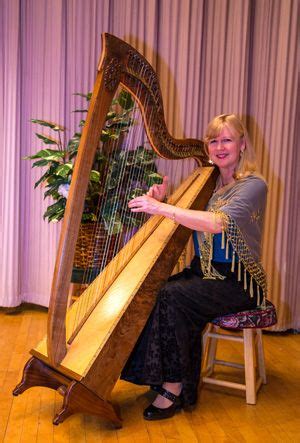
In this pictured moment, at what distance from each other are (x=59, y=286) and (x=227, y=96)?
2254mm

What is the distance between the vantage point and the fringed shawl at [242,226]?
2.00m

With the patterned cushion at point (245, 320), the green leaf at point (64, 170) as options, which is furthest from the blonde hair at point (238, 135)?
the green leaf at point (64, 170)

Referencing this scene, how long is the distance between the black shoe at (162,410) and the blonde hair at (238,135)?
0.96m

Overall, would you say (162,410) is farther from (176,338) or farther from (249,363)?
(249,363)

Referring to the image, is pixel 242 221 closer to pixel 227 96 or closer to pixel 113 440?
pixel 113 440

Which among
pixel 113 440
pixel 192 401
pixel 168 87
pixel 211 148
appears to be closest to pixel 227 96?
pixel 168 87

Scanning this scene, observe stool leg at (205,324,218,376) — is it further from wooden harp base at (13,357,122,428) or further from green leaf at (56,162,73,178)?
green leaf at (56,162,73,178)

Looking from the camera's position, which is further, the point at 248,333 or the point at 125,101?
the point at 125,101

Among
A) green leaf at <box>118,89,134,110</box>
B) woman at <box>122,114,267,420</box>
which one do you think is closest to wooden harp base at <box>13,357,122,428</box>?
woman at <box>122,114,267,420</box>

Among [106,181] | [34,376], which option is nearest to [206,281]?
[34,376]

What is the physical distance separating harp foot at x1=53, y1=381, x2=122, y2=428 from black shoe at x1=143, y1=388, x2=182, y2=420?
258 millimetres

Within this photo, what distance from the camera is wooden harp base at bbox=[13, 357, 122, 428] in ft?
5.30

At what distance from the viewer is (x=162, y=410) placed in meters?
1.97

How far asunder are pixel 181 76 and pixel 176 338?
2.00 meters
